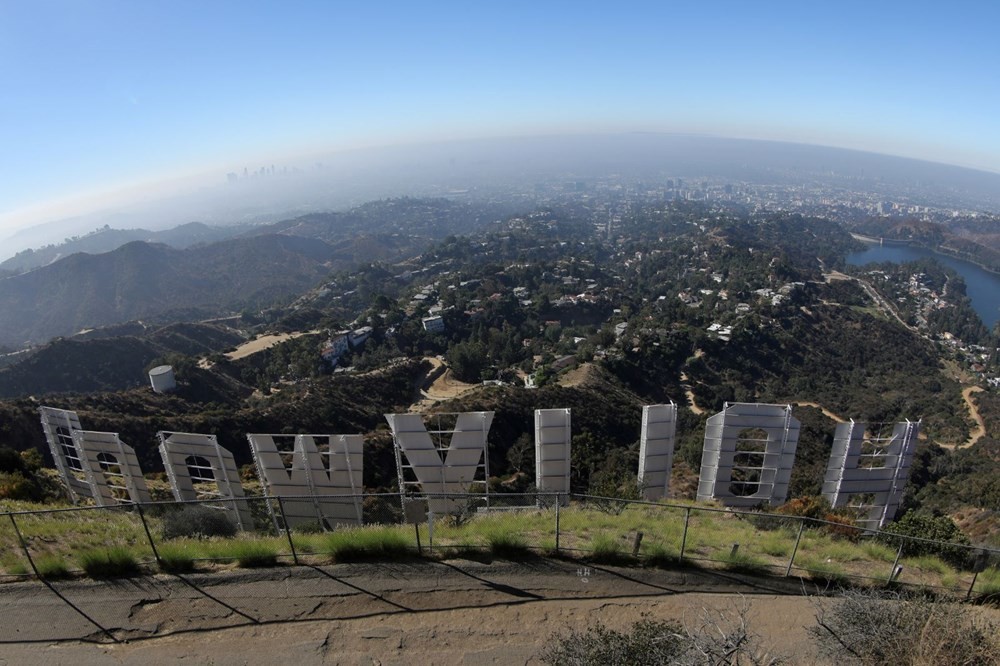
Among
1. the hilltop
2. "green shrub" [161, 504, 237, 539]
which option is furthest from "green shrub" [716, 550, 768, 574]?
"green shrub" [161, 504, 237, 539]

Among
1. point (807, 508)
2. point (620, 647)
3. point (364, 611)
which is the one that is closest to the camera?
point (620, 647)

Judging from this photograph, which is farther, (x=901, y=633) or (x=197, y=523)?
(x=197, y=523)

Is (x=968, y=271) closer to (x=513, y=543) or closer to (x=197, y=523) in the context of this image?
(x=513, y=543)

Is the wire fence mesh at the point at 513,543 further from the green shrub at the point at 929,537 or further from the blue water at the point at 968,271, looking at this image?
the blue water at the point at 968,271

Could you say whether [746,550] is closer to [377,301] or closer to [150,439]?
[150,439]

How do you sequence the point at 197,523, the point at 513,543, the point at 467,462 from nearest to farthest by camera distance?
the point at 513,543
the point at 197,523
the point at 467,462

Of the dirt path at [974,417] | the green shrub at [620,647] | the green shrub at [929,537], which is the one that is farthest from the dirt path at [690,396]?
the green shrub at [620,647]

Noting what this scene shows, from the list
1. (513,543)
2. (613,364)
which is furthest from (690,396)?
(513,543)
